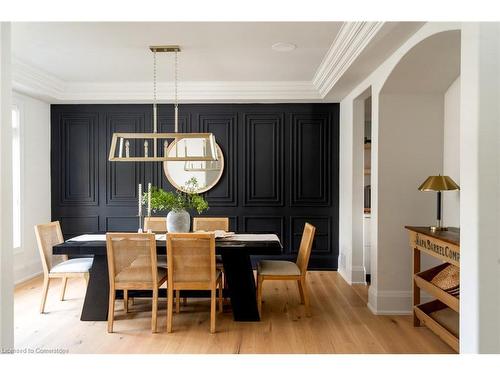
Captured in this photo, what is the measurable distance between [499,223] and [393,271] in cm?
211

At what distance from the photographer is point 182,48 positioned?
156 inches

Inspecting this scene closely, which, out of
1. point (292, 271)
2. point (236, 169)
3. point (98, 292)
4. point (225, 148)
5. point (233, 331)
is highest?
point (225, 148)

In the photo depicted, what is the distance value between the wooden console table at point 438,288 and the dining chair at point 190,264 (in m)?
1.71

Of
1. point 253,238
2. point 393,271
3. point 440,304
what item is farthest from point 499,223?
point 253,238

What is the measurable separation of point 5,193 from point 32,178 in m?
4.28

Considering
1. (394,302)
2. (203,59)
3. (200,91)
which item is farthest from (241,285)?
(200,91)

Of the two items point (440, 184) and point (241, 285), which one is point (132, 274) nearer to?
point (241, 285)

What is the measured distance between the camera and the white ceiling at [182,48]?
3.39 meters

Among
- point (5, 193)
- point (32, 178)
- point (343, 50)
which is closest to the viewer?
point (5, 193)

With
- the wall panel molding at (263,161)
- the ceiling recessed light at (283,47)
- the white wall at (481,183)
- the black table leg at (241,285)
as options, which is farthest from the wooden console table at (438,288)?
the wall panel molding at (263,161)

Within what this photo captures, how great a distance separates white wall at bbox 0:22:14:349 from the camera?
163 cm

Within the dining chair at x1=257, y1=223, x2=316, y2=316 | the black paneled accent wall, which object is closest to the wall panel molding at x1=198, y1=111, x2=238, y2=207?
the black paneled accent wall

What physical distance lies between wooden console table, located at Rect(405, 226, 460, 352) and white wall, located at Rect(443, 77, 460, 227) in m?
0.53

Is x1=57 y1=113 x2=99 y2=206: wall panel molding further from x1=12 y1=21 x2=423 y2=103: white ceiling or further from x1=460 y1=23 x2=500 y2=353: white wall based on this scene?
x1=460 y1=23 x2=500 y2=353: white wall
